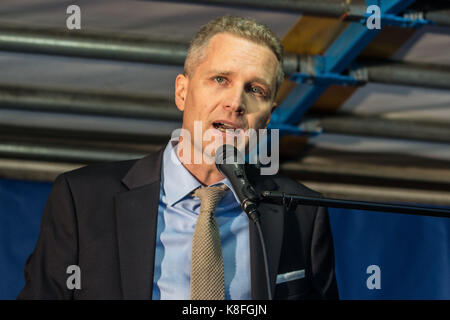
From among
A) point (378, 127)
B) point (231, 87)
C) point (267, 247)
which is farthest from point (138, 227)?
point (378, 127)

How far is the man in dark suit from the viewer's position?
176cm

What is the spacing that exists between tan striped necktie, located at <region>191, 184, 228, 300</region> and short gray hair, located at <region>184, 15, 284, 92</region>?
526 millimetres

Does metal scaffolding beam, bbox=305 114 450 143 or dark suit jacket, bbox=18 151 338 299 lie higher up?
metal scaffolding beam, bbox=305 114 450 143

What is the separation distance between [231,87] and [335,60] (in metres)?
1.82

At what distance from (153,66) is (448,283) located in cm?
240

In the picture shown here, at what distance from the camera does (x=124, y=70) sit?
386 centimetres

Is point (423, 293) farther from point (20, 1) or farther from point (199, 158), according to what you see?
point (20, 1)

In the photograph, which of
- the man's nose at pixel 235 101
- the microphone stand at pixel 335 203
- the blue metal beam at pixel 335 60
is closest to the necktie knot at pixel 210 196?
the man's nose at pixel 235 101

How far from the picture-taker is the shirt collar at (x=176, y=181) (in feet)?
6.53

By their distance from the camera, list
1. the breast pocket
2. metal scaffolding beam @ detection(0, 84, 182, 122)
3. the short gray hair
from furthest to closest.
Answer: metal scaffolding beam @ detection(0, 84, 182, 122) → the short gray hair → the breast pocket

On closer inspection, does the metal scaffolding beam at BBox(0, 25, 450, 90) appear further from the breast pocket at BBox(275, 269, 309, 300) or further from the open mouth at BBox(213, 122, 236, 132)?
the breast pocket at BBox(275, 269, 309, 300)

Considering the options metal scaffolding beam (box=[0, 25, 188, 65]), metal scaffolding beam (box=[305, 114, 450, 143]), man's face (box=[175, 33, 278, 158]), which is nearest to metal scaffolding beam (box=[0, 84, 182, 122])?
metal scaffolding beam (box=[0, 25, 188, 65])

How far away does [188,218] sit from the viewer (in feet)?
6.40

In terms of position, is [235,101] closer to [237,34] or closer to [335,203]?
[237,34]
